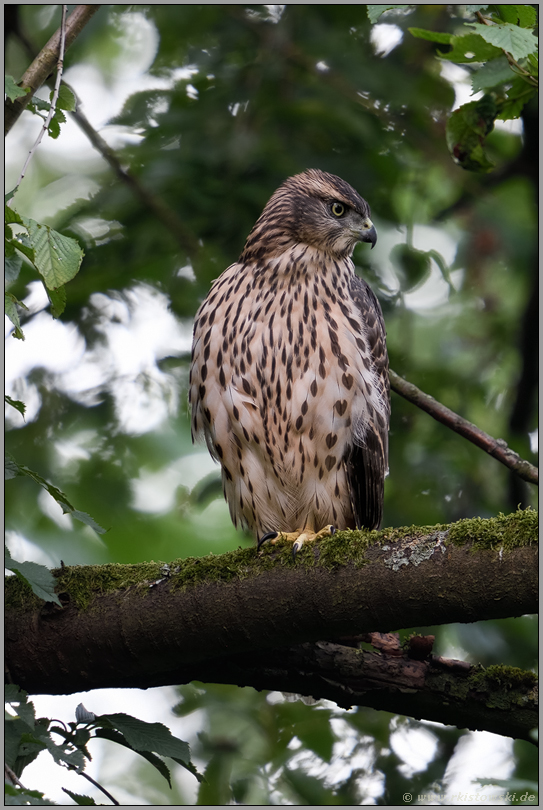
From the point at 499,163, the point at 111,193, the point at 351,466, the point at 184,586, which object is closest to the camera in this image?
the point at 184,586

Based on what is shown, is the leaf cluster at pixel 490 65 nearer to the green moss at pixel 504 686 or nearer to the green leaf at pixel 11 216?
the green leaf at pixel 11 216

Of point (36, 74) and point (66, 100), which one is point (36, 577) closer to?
point (66, 100)

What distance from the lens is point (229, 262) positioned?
511 centimetres

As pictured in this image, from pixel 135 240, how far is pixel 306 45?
1566 mm

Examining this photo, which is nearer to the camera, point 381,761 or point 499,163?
point 381,761

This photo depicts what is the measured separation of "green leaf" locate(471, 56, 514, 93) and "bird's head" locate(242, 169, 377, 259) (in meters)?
1.12

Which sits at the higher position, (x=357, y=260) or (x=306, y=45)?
(x=306, y=45)

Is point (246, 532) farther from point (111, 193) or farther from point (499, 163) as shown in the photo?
point (499, 163)

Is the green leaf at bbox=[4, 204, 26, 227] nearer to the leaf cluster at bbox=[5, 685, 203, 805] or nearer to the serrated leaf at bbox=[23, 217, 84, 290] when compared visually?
the serrated leaf at bbox=[23, 217, 84, 290]

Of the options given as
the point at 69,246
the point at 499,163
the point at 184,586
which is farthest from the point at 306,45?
the point at 184,586

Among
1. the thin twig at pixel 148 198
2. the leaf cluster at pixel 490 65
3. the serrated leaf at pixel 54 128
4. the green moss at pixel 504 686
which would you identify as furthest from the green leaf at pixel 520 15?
the thin twig at pixel 148 198

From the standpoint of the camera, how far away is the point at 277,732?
15.7 feet

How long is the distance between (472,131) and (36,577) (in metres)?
2.67

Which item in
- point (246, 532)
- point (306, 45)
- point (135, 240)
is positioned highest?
point (306, 45)
